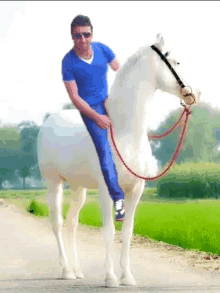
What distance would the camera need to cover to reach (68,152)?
21.3 feet

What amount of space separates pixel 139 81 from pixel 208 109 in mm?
58976

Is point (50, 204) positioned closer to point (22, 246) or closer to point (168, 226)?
point (22, 246)

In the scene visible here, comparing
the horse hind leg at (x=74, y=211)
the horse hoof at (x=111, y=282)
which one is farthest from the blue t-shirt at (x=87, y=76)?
the horse hoof at (x=111, y=282)

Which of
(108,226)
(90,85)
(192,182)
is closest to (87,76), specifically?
(90,85)

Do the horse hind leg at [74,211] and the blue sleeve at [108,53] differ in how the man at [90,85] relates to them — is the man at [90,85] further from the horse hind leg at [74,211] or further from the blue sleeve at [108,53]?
the horse hind leg at [74,211]

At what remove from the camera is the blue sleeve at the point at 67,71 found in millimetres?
5902

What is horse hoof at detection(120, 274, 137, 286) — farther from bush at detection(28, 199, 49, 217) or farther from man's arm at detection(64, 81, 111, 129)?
bush at detection(28, 199, 49, 217)

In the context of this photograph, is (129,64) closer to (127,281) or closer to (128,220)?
(128,220)

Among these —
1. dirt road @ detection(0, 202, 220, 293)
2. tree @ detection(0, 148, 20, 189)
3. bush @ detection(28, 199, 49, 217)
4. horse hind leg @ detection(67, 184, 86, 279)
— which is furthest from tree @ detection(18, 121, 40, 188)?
horse hind leg @ detection(67, 184, 86, 279)

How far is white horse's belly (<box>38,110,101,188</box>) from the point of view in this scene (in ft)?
20.1

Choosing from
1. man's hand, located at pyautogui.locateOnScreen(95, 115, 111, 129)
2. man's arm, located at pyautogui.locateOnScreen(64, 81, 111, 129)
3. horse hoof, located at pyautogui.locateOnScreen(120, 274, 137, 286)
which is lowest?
horse hoof, located at pyautogui.locateOnScreen(120, 274, 137, 286)

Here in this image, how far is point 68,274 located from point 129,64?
2.95m

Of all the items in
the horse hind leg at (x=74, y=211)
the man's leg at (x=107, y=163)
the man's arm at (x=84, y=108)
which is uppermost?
the man's arm at (x=84, y=108)

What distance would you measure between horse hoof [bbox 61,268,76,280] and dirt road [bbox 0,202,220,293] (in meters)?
0.09
